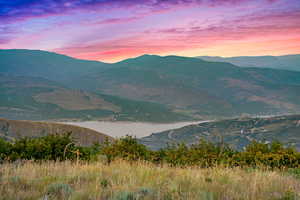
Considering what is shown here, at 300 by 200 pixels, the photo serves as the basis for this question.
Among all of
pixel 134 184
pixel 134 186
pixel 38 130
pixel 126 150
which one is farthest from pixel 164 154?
pixel 38 130

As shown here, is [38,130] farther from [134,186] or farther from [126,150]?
[134,186]

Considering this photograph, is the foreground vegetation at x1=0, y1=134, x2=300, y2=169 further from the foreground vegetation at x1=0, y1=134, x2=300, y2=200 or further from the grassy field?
the grassy field

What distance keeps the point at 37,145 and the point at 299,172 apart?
377 inches

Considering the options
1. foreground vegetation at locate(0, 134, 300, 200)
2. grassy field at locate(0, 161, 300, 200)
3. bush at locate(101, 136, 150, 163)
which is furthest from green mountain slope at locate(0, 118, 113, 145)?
grassy field at locate(0, 161, 300, 200)

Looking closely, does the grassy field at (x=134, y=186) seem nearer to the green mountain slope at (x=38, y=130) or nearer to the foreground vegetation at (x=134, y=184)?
the foreground vegetation at (x=134, y=184)

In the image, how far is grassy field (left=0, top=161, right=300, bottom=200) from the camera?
5.62 metres

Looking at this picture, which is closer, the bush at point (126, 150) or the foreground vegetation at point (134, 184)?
the foreground vegetation at point (134, 184)

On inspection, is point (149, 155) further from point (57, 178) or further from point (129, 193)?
point (129, 193)

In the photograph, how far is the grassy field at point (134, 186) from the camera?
5.62 metres

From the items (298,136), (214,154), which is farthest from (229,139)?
(214,154)

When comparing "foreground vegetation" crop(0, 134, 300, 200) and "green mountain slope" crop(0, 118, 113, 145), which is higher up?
"foreground vegetation" crop(0, 134, 300, 200)

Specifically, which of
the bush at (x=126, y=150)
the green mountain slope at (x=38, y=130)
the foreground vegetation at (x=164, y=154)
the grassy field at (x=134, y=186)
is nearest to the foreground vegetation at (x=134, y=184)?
the grassy field at (x=134, y=186)

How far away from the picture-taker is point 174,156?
13.0 m

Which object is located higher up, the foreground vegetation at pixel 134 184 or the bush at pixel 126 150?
the foreground vegetation at pixel 134 184
